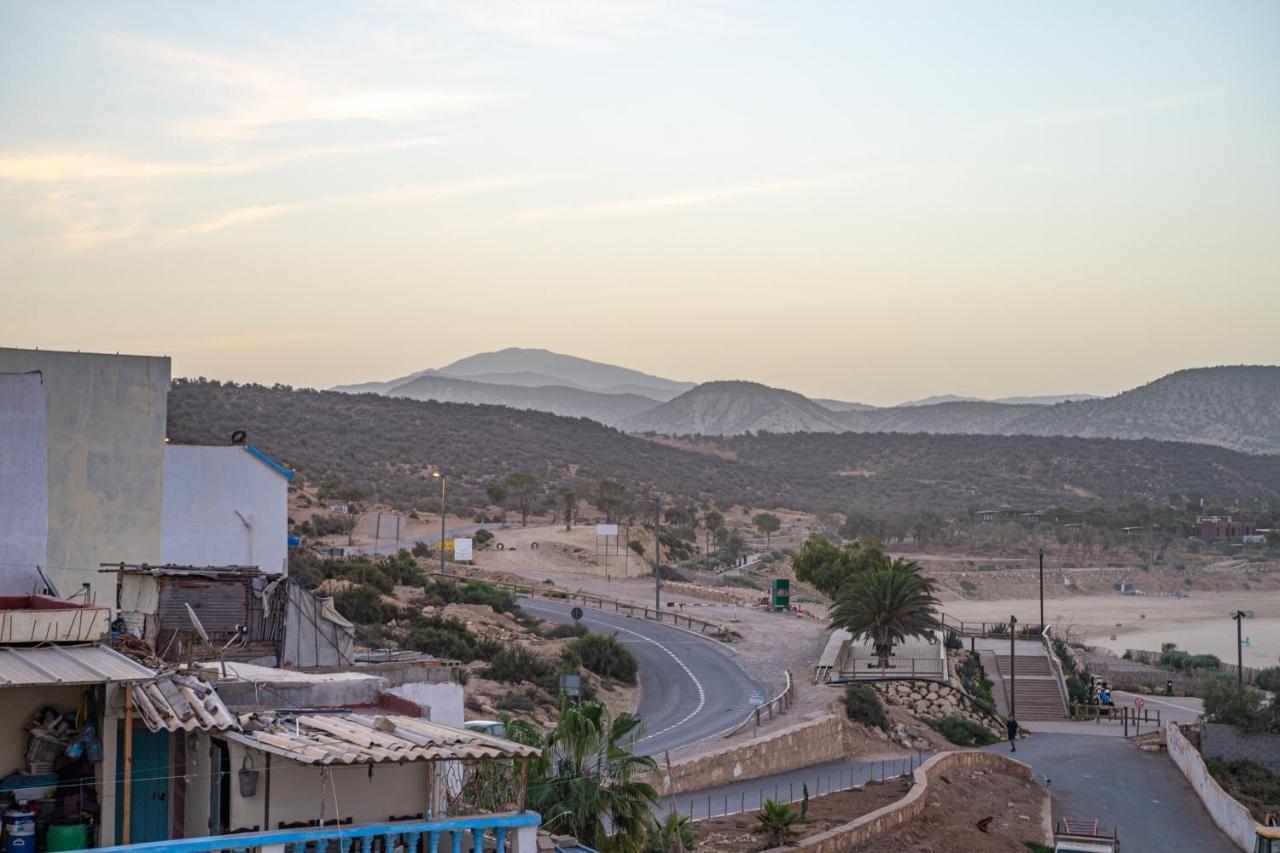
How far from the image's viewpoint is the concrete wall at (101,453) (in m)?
21.7

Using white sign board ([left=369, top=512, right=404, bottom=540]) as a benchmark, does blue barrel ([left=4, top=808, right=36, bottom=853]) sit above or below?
below

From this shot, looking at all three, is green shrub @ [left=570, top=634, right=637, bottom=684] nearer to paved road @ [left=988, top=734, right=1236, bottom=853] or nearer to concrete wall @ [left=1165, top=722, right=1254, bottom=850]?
paved road @ [left=988, top=734, right=1236, bottom=853]

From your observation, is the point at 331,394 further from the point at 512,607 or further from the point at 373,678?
the point at 373,678

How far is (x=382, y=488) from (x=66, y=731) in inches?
3303

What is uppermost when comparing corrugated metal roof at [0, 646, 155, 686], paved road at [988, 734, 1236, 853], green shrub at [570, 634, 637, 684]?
corrugated metal roof at [0, 646, 155, 686]

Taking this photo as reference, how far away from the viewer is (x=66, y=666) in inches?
444

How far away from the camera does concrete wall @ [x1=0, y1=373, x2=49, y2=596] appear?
52.6 feet

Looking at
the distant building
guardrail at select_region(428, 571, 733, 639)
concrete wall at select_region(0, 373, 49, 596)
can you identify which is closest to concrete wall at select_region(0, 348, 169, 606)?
concrete wall at select_region(0, 373, 49, 596)

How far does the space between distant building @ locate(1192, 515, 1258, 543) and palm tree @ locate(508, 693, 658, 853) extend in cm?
11675

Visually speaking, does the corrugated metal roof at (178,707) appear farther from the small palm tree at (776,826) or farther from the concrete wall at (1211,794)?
the concrete wall at (1211,794)

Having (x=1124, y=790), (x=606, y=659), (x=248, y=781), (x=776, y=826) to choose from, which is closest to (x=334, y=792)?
(x=248, y=781)

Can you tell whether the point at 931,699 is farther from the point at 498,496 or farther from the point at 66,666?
the point at 498,496

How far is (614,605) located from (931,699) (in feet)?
64.4

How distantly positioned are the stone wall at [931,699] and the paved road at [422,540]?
27.7 meters
